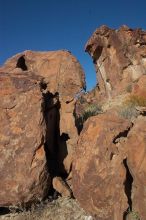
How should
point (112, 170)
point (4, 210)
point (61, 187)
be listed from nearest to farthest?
point (112, 170) < point (4, 210) < point (61, 187)

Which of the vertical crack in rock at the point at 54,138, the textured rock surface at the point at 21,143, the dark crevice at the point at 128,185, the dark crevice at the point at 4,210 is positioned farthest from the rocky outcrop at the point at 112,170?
the dark crevice at the point at 4,210

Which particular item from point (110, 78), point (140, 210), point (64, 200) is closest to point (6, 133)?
point (64, 200)

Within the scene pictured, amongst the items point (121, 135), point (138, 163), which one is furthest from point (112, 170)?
point (121, 135)

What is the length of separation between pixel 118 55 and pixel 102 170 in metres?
19.5

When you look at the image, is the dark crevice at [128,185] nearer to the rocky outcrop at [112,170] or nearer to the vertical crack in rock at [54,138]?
the rocky outcrop at [112,170]

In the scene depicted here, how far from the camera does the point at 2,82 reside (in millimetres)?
7910

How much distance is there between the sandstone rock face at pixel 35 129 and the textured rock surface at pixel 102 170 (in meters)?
0.79

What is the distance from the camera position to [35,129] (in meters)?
7.34

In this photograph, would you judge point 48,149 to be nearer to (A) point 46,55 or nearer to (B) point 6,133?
(B) point 6,133

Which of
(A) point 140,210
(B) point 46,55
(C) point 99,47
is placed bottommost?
(A) point 140,210

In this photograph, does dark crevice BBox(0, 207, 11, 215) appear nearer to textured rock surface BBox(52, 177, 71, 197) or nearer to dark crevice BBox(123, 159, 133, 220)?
textured rock surface BBox(52, 177, 71, 197)

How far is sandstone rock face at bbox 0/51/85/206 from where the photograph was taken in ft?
23.3

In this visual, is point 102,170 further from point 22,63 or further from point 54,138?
point 22,63

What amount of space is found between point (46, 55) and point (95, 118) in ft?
11.4
